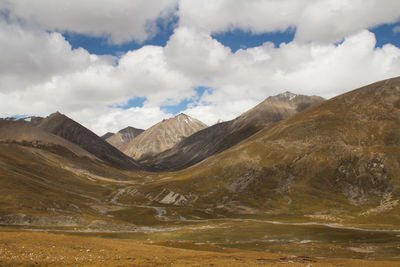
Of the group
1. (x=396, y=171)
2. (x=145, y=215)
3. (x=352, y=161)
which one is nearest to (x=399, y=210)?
(x=396, y=171)

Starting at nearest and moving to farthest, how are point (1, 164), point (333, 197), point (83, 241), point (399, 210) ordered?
point (83, 241)
point (399, 210)
point (333, 197)
point (1, 164)

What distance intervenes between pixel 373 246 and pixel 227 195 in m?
129

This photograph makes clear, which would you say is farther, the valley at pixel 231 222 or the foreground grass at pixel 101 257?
the valley at pixel 231 222

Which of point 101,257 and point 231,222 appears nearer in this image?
point 101,257

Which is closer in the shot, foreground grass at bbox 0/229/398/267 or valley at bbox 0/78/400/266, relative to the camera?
foreground grass at bbox 0/229/398/267

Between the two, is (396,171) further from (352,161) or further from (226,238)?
(226,238)

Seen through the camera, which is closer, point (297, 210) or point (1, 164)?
point (297, 210)

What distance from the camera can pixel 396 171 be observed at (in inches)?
6969

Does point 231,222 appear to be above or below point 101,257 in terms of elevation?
below

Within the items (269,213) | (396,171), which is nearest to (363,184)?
(396,171)

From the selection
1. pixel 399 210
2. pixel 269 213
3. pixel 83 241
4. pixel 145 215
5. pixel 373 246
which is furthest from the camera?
pixel 269 213

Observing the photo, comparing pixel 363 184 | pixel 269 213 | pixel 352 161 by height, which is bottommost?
pixel 269 213

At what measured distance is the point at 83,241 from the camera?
2119 inches

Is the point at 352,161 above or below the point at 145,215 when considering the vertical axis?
above
